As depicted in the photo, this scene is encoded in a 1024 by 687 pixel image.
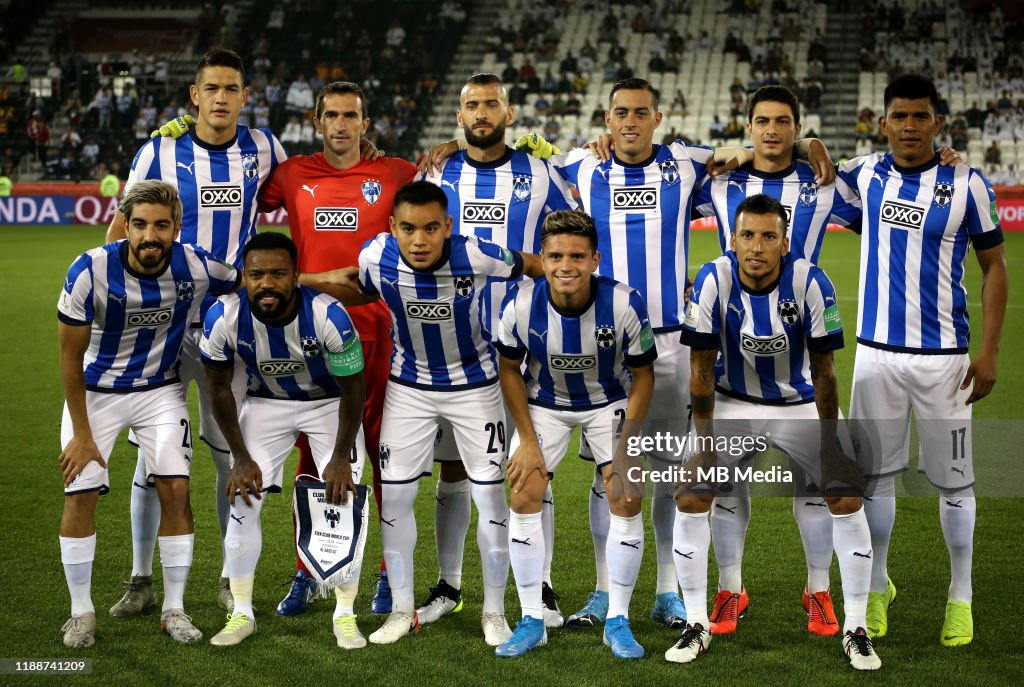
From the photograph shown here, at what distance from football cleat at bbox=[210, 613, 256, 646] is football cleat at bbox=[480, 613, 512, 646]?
3.13 feet

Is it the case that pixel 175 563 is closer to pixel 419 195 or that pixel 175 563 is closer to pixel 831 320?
pixel 419 195

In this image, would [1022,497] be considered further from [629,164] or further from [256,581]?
[256,581]

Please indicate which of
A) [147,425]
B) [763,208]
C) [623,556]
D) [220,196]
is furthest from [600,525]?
[220,196]

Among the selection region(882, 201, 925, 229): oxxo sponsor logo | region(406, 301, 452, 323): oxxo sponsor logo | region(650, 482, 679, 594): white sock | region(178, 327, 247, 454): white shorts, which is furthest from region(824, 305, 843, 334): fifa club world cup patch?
region(178, 327, 247, 454): white shorts

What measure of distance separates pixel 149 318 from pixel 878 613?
128 inches

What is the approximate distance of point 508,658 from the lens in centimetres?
438

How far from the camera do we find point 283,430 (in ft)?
15.3

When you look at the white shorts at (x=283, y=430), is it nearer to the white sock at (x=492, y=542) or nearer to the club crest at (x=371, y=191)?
the white sock at (x=492, y=542)

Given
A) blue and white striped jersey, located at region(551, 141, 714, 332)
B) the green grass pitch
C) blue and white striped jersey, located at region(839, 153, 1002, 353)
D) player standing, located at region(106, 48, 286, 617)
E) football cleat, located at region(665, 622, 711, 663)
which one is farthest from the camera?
player standing, located at region(106, 48, 286, 617)

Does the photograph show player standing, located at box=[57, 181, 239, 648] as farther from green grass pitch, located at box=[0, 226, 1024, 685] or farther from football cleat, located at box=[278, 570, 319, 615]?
football cleat, located at box=[278, 570, 319, 615]

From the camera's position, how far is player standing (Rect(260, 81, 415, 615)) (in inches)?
201

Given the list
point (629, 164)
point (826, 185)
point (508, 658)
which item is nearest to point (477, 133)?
point (629, 164)

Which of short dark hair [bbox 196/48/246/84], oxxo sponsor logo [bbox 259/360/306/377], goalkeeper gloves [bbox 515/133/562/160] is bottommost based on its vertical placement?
oxxo sponsor logo [bbox 259/360/306/377]

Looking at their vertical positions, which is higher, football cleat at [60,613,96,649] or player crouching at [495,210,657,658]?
player crouching at [495,210,657,658]
